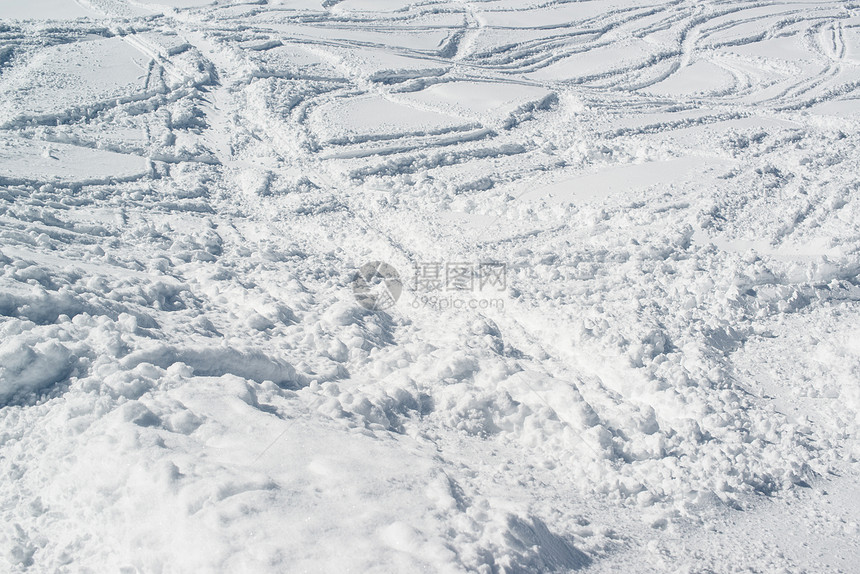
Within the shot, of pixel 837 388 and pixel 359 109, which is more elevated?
pixel 359 109

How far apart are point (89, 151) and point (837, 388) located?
7.77 m

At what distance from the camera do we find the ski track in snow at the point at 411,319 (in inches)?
96.5

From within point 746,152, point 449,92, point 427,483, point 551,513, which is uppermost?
point 449,92

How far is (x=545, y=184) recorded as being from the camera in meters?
6.88

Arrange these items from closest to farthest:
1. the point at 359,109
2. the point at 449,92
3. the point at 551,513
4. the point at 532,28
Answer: the point at 551,513 < the point at 359,109 < the point at 449,92 < the point at 532,28

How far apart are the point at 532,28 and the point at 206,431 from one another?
12.2m

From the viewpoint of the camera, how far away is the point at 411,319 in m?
4.80

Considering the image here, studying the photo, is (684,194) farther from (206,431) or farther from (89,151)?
(89,151)

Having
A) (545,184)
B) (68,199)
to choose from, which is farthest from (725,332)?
(68,199)

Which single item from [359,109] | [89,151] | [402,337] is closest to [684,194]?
[402,337]

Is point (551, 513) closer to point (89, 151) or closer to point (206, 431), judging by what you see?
point (206, 431)

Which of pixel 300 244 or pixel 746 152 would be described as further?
pixel 746 152

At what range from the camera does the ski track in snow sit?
2.45 metres

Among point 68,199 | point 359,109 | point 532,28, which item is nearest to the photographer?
point 68,199
